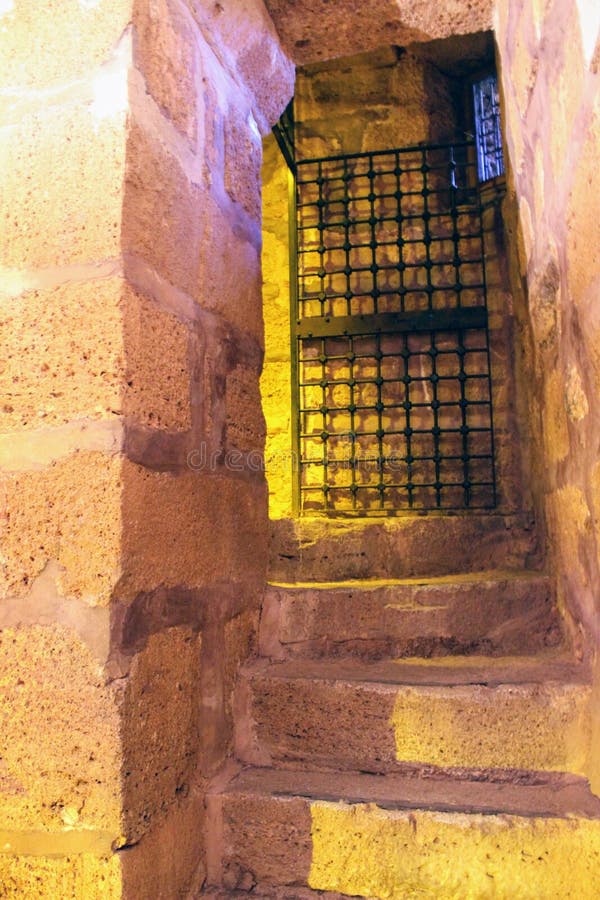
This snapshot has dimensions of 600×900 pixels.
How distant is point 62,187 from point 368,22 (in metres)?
1.09

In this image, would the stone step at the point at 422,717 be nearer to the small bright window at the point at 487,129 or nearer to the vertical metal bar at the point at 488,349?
the vertical metal bar at the point at 488,349

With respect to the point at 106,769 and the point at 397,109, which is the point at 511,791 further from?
the point at 397,109

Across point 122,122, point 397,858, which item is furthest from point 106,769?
point 122,122

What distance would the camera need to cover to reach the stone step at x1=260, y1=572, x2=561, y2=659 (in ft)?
5.20

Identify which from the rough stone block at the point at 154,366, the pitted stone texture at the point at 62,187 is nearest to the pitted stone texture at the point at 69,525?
the rough stone block at the point at 154,366

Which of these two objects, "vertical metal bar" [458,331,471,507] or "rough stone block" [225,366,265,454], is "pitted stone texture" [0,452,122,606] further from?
"vertical metal bar" [458,331,471,507]

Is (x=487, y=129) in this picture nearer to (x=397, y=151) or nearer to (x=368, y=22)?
(x=397, y=151)

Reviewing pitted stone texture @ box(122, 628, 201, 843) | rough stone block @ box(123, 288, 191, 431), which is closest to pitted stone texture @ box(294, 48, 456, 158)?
rough stone block @ box(123, 288, 191, 431)

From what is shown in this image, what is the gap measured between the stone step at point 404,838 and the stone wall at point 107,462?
0.10m

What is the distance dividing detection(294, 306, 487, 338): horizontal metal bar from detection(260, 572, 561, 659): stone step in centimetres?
163

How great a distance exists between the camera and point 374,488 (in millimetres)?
3004

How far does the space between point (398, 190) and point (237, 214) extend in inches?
68.7

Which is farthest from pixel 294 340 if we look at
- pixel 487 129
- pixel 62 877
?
pixel 62 877

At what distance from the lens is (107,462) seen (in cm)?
104
